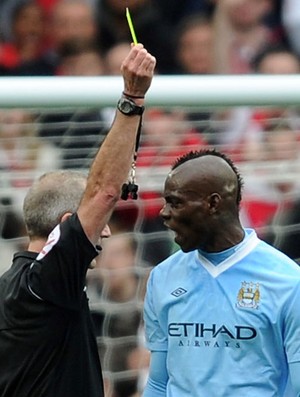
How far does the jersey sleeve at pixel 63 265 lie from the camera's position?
3.25 meters

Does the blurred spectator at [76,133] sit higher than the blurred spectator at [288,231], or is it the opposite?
the blurred spectator at [76,133]

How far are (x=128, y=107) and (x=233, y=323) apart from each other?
62cm

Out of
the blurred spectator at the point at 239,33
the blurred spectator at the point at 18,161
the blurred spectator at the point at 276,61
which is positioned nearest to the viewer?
the blurred spectator at the point at 18,161

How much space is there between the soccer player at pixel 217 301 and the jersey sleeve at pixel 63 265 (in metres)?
0.24

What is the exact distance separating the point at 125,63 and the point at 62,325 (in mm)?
716

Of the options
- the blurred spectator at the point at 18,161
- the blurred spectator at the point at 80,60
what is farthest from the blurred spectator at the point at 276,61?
the blurred spectator at the point at 18,161

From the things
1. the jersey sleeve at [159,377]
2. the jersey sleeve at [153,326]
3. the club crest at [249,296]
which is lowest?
the jersey sleeve at [159,377]

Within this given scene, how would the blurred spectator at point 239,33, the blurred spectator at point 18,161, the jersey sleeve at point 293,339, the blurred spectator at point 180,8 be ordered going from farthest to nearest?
the blurred spectator at point 180,8 < the blurred spectator at point 239,33 < the blurred spectator at point 18,161 < the jersey sleeve at point 293,339

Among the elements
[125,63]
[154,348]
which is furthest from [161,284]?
[125,63]

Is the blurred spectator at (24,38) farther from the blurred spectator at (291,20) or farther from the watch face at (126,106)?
the watch face at (126,106)

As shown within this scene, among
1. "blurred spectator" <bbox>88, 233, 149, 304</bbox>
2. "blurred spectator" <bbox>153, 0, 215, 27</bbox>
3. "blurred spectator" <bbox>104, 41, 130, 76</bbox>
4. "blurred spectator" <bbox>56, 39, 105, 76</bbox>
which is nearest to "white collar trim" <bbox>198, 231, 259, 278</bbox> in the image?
"blurred spectator" <bbox>88, 233, 149, 304</bbox>

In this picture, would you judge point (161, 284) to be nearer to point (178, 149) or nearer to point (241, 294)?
point (241, 294)

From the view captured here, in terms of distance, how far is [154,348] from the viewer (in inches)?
136

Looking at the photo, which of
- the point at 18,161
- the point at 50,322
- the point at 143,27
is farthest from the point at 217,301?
the point at 143,27
